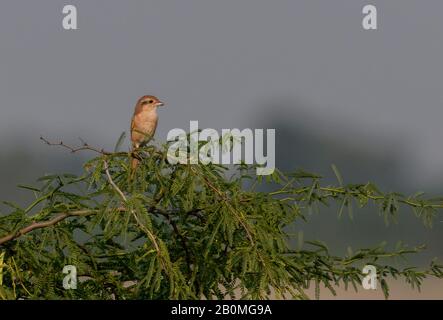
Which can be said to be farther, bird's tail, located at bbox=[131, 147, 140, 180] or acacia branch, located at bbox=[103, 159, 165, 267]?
bird's tail, located at bbox=[131, 147, 140, 180]

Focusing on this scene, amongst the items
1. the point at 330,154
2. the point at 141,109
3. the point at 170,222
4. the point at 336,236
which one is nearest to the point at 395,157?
the point at 330,154

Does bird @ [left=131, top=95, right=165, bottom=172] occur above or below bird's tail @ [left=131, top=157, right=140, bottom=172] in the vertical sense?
above

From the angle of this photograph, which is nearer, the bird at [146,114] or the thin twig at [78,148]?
the thin twig at [78,148]

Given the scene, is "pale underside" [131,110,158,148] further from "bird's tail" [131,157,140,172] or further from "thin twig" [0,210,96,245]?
"thin twig" [0,210,96,245]

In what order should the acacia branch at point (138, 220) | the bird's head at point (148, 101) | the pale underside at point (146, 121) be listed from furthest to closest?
the bird's head at point (148, 101), the pale underside at point (146, 121), the acacia branch at point (138, 220)

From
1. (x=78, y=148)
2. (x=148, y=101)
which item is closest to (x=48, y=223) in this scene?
(x=78, y=148)

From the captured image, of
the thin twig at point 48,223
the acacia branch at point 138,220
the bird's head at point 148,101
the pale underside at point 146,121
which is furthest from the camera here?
the bird's head at point 148,101

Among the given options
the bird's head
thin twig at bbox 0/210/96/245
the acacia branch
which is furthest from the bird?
the acacia branch

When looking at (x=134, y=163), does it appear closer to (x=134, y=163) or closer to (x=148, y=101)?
(x=134, y=163)

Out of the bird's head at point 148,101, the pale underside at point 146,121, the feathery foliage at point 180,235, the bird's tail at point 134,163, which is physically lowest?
the feathery foliage at point 180,235

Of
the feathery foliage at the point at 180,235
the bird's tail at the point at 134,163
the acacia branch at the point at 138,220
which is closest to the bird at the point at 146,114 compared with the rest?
the feathery foliage at the point at 180,235

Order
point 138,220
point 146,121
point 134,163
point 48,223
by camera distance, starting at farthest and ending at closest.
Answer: point 146,121 < point 134,163 < point 48,223 < point 138,220

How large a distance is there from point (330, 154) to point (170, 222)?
53.5 metres

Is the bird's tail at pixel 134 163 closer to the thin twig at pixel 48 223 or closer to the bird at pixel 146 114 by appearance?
the thin twig at pixel 48 223
